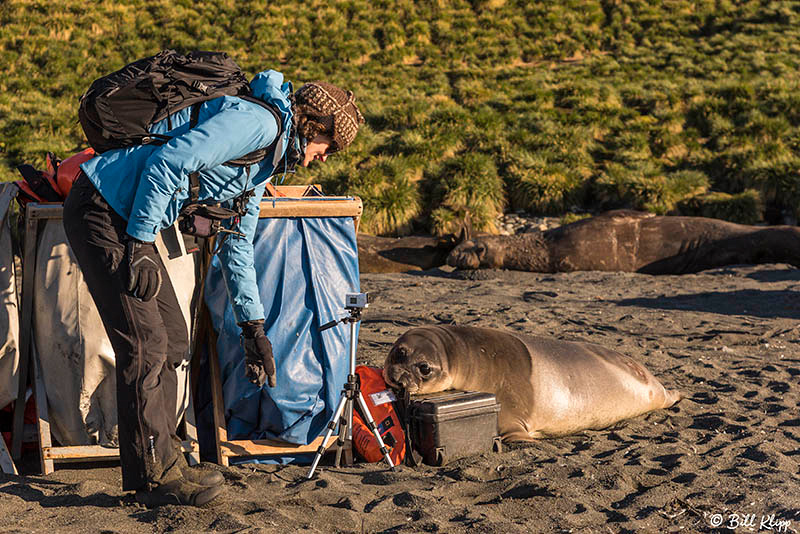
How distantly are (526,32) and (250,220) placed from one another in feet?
81.1

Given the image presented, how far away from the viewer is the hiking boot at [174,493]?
2.98 metres

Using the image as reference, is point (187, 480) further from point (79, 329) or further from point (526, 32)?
point (526, 32)

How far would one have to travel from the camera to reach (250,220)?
11.4ft

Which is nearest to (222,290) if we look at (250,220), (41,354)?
(250,220)

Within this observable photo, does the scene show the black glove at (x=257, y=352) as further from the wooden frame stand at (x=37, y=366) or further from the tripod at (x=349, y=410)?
the wooden frame stand at (x=37, y=366)

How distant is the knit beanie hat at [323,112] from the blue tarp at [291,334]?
0.76 metres

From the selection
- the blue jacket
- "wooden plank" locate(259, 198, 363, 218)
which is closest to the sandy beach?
"wooden plank" locate(259, 198, 363, 218)

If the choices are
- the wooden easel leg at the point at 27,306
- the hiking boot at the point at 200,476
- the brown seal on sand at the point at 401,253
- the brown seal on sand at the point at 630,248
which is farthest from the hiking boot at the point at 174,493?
the brown seal on sand at the point at 630,248

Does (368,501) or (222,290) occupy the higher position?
(222,290)

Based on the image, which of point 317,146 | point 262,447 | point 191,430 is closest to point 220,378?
point 191,430

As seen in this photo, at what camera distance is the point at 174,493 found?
299cm

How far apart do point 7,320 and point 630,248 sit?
8.63 metres

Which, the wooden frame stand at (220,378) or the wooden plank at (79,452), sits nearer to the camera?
the wooden plank at (79,452)

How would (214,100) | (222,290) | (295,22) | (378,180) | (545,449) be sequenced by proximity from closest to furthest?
(214,100) < (222,290) < (545,449) < (378,180) < (295,22)
